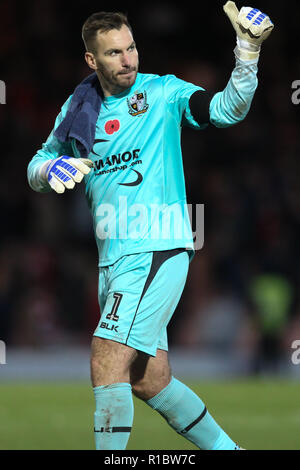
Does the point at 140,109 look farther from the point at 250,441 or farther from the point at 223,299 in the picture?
the point at 223,299

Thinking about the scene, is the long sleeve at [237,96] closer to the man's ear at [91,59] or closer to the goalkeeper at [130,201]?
the goalkeeper at [130,201]

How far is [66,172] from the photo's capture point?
4398mm

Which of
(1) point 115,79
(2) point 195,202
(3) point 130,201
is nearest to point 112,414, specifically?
(3) point 130,201

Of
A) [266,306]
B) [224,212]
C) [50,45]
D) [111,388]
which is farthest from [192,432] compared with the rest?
[50,45]

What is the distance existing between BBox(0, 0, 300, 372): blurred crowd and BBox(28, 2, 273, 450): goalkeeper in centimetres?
734

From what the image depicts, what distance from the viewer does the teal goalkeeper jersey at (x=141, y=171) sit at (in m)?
4.62

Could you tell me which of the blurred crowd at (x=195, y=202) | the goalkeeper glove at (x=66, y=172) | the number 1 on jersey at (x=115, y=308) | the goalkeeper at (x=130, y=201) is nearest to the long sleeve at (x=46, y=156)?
the goalkeeper at (x=130, y=201)

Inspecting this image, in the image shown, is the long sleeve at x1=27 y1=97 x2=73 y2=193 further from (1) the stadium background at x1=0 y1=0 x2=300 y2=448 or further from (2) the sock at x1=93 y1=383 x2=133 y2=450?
(1) the stadium background at x1=0 y1=0 x2=300 y2=448

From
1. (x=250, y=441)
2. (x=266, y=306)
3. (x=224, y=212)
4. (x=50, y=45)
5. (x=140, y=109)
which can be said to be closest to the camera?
(x=140, y=109)

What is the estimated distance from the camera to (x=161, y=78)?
15.5ft

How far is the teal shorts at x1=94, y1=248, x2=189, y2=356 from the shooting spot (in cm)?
445

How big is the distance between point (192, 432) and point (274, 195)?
8128 millimetres

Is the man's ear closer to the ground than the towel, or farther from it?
farther from it

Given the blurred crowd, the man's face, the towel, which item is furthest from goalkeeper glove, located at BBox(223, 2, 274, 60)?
the blurred crowd
